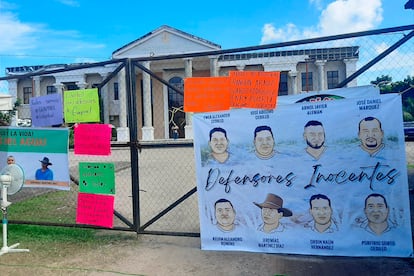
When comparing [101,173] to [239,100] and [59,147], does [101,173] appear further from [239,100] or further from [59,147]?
[239,100]

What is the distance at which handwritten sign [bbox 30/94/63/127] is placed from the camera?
4.88 meters

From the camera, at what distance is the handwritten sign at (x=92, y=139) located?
460 centimetres

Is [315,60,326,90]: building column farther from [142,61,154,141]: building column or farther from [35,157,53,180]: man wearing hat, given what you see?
[35,157,53,180]: man wearing hat

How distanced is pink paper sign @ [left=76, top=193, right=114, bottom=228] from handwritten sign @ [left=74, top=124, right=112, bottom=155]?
1.91 ft

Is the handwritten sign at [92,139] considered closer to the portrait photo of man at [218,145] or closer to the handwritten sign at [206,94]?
the handwritten sign at [206,94]

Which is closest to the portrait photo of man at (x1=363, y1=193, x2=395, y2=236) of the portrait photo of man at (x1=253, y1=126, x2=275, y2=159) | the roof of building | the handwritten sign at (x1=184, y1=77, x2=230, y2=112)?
the portrait photo of man at (x1=253, y1=126, x2=275, y2=159)

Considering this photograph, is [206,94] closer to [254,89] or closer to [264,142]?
[254,89]

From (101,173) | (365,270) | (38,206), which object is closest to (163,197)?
(38,206)

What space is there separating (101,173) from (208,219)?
1.55 meters

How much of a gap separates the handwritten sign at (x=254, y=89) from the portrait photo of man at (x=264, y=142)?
0.25m

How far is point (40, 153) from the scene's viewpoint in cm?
492

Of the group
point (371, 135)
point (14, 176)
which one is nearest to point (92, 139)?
point (14, 176)

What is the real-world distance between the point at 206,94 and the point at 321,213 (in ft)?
5.85

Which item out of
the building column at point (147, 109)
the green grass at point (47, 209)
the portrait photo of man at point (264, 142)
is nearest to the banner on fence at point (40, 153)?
the green grass at point (47, 209)
